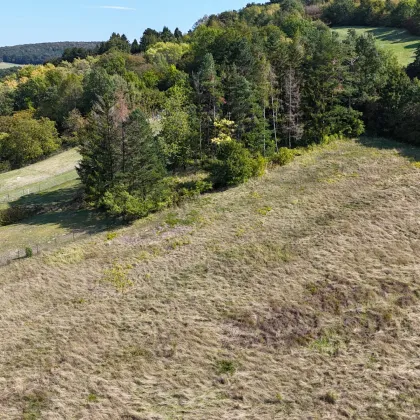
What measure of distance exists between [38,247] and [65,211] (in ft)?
36.2

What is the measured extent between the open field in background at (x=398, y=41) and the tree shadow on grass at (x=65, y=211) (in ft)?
210

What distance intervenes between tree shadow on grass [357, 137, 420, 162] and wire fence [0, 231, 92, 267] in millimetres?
36345

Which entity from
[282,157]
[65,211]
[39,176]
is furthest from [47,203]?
[282,157]

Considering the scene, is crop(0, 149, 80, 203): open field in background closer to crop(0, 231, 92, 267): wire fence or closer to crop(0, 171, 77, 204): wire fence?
crop(0, 171, 77, 204): wire fence

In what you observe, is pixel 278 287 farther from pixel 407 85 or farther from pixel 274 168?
pixel 407 85

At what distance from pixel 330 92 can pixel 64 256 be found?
3811 centimetres

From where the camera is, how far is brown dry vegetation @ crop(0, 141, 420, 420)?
20547 millimetres

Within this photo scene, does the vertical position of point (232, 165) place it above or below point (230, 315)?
above

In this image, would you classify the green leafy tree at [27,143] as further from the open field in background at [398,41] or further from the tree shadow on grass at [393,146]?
the open field in background at [398,41]

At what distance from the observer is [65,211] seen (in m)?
46.4

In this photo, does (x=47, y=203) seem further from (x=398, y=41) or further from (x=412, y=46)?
(x=398, y=41)

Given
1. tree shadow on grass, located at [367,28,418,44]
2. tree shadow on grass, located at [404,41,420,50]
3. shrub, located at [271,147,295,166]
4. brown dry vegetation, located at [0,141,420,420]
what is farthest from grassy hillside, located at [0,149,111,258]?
tree shadow on grass, located at [367,28,418,44]

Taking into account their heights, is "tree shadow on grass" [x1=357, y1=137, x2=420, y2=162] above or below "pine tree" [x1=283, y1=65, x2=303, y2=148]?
below

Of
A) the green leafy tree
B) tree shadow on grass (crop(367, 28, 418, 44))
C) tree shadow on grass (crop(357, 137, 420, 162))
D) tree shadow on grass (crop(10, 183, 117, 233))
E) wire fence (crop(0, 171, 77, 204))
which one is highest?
tree shadow on grass (crop(367, 28, 418, 44))
